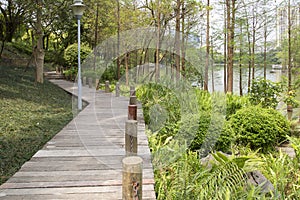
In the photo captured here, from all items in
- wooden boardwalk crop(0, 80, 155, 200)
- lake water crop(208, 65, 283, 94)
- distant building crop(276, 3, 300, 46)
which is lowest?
wooden boardwalk crop(0, 80, 155, 200)

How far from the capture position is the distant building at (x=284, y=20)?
11555 mm

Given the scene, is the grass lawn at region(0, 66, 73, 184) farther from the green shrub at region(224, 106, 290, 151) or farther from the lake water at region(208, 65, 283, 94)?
the lake water at region(208, 65, 283, 94)

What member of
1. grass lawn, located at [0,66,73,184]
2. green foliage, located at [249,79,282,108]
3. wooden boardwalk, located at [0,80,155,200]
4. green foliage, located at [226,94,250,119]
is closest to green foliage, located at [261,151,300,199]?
wooden boardwalk, located at [0,80,155,200]

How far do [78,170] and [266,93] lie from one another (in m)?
5.87

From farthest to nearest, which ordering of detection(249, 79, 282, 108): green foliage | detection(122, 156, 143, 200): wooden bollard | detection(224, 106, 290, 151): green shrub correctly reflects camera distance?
detection(249, 79, 282, 108): green foliage < detection(224, 106, 290, 151): green shrub < detection(122, 156, 143, 200): wooden bollard

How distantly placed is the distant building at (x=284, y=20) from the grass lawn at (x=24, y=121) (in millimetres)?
9344

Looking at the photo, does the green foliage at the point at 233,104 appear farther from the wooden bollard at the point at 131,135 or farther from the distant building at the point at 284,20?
the distant building at the point at 284,20

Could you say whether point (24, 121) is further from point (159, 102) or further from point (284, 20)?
point (284, 20)

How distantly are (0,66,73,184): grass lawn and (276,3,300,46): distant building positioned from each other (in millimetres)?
9344

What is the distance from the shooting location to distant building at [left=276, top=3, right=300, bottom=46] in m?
11.6

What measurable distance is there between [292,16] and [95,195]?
1166cm

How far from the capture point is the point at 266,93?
7500 millimetres

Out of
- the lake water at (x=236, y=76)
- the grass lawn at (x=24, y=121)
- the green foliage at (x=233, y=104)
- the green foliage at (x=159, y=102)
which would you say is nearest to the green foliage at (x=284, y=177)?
the green foliage at (x=159, y=102)

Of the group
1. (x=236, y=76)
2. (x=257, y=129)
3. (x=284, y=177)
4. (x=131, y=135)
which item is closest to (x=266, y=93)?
(x=257, y=129)
